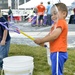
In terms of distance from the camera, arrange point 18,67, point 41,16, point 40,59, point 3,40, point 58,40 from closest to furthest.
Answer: point 58,40 → point 18,67 → point 3,40 → point 40,59 → point 41,16

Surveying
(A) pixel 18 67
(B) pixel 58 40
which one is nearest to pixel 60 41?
(B) pixel 58 40

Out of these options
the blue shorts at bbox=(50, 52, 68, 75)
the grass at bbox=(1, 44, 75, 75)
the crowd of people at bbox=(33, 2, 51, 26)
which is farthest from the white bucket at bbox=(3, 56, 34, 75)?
the crowd of people at bbox=(33, 2, 51, 26)

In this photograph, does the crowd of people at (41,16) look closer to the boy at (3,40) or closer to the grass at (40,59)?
the grass at (40,59)

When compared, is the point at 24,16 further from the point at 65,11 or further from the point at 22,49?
the point at 65,11

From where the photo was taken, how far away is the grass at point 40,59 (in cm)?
616

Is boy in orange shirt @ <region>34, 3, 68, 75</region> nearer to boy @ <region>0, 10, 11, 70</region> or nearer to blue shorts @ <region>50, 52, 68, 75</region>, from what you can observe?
blue shorts @ <region>50, 52, 68, 75</region>

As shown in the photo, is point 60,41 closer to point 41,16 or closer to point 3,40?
point 3,40

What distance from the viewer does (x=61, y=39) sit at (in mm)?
3996

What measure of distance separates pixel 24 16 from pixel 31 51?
22209 mm

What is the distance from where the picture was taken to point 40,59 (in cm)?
735

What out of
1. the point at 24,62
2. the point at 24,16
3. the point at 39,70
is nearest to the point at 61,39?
the point at 24,62

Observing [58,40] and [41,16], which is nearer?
[58,40]

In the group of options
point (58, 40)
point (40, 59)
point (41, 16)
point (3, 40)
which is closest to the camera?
point (58, 40)

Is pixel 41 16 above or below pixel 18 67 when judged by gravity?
below
